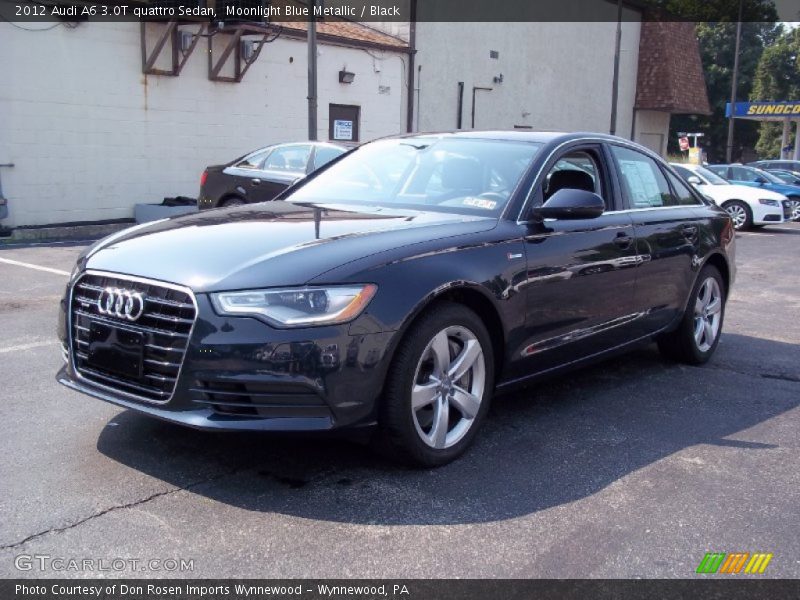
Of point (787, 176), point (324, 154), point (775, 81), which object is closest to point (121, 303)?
point (324, 154)

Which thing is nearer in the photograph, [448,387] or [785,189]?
[448,387]

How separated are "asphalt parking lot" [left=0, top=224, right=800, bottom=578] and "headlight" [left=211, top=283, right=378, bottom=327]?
78 centimetres

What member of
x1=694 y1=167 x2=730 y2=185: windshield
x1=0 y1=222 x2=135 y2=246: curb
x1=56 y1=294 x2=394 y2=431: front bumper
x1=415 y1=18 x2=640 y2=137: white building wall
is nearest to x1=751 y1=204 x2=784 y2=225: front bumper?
x1=694 y1=167 x2=730 y2=185: windshield

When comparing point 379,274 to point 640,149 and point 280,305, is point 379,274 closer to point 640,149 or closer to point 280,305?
point 280,305

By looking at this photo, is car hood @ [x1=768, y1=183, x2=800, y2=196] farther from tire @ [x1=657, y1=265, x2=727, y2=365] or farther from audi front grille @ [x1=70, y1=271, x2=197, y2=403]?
audi front grille @ [x1=70, y1=271, x2=197, y2=403]

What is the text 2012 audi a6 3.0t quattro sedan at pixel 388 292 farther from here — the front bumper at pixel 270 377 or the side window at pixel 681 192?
the side window at pixel 681 192

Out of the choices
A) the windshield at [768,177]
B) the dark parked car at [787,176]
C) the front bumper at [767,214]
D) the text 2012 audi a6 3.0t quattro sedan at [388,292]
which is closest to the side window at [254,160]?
the text 2012 audi a6 3.0t quattro sedan at [388,292]

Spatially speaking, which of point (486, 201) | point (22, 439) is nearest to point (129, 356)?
point (22, 439)

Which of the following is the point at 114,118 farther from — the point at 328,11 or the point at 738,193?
the point at 738,193

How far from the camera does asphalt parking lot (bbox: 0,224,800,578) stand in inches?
122

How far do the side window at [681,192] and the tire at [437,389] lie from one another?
263cm

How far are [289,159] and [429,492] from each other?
8.74 m

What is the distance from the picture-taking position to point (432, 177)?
191 inches

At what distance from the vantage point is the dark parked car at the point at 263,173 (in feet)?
37.5
